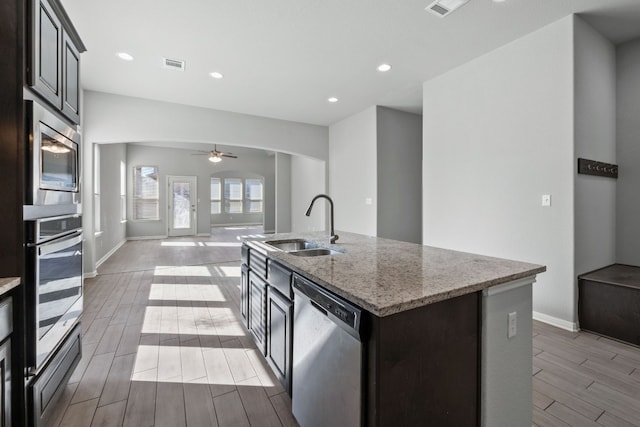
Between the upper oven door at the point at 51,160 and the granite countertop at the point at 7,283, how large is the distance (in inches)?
12.7

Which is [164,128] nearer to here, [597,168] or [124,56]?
[124,56]

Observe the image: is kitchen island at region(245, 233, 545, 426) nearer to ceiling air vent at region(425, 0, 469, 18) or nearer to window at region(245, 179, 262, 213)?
ceiling air vent at region(425, 0, 469, 18)

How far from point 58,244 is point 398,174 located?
504cm

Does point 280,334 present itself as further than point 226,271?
No

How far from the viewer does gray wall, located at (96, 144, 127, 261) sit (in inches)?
246

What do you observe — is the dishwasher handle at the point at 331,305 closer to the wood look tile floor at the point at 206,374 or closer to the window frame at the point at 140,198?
the wood look tile floor at the point at 206,374

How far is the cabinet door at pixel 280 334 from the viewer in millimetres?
1726

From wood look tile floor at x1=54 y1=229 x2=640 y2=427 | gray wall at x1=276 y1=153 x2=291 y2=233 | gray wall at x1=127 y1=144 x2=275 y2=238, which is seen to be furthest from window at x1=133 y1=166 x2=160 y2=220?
wood look tile floor at x1=54 y1=229 x2=640 y2=427

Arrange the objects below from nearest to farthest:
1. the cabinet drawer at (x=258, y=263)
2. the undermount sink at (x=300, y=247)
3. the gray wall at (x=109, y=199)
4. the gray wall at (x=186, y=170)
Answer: the cabinet drawer at (x=258, y=263) → the undermount sink at (x=300, y=247) → the gray wall at (x=109, y=199) → the gray wall at (x=186, y=170)

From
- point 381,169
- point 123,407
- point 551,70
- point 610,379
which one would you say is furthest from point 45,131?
point 381,169

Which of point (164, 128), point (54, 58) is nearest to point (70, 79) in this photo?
point (54, 58)

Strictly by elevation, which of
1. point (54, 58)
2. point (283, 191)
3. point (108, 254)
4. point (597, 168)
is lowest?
point (108, 254)

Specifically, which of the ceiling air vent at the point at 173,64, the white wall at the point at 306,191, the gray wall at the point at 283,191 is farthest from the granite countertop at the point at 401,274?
the gray wall at the point at 283,191

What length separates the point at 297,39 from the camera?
3252mm
